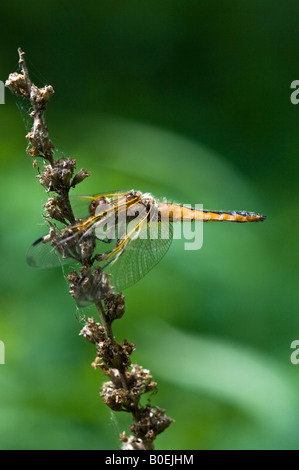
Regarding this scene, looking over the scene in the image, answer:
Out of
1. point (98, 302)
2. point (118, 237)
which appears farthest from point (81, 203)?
point (98, 302)

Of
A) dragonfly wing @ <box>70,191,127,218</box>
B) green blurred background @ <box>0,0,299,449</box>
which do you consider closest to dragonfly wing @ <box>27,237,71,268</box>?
dragonfly wing @ <box>70,191,127,218</box>

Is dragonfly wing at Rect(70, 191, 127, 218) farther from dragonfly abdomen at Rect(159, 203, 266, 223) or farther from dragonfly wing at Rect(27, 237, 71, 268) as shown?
dragonfly abdomen at Rect(159, 203, 266, 223)

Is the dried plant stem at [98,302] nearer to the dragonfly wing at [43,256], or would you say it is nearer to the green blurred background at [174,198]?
the dragonfly wing at [43,256]

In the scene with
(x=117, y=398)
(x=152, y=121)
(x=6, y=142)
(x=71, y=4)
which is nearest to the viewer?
(x=117, y=398)

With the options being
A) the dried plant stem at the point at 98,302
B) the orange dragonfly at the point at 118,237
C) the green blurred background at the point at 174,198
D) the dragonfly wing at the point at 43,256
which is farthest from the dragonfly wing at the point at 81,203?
the green blurred background at the point at 174,198

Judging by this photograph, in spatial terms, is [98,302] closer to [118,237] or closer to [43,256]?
[43,256]

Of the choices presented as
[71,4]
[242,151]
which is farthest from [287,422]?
[71,4]

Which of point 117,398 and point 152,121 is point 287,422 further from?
point 152,121
